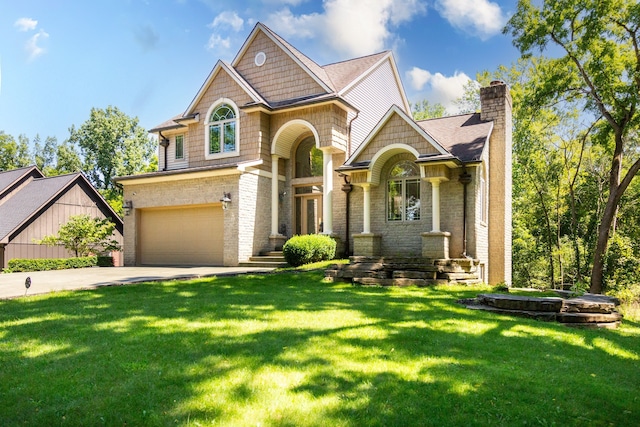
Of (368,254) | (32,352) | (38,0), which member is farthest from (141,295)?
(368,254)

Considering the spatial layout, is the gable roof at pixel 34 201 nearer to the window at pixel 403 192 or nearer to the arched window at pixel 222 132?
the arched window at pixel 222 132

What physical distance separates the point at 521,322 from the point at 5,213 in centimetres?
2628

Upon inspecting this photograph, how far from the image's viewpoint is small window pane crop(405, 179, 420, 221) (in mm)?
15211

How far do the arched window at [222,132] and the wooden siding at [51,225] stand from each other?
11160 mm

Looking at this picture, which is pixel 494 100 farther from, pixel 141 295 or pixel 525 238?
pixel 525 238

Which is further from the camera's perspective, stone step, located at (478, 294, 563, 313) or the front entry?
the front entry

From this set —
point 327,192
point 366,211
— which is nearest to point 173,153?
point 327,192

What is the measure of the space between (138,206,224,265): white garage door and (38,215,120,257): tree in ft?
12.1

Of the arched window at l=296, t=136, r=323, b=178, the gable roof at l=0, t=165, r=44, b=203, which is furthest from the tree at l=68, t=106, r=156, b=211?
the arched window at l=296, t=136, r=323, b=178

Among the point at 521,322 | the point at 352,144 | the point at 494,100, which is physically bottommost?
the point at 521,322

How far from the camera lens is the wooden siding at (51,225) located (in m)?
22.6

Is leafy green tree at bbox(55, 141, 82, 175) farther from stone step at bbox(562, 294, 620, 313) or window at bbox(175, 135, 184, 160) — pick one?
stone step at bbox(562, 294, 620, 313)

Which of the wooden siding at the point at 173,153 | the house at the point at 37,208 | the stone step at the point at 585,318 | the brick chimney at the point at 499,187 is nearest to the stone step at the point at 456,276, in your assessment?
the brick chimney at the point at 499,187

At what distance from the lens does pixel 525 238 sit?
2969 centimetres
